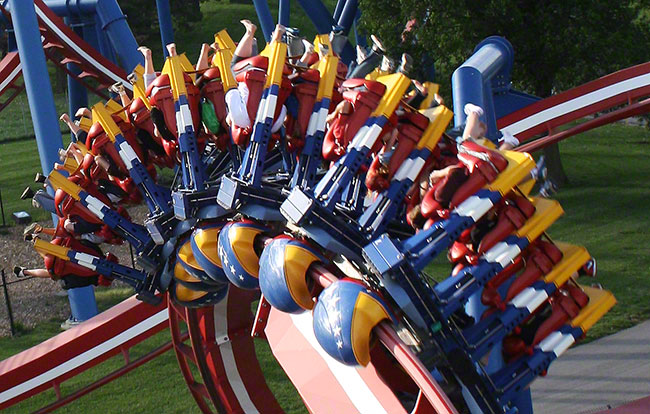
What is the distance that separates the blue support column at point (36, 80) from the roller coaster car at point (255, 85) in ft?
22.0

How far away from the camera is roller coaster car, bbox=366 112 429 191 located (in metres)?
5.30

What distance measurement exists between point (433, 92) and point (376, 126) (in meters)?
0.71

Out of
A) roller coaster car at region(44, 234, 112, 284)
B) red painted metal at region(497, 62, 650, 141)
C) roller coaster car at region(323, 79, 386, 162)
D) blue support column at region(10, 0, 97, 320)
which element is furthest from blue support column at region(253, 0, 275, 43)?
roller coaster car at region(323, 79, 386, 162)

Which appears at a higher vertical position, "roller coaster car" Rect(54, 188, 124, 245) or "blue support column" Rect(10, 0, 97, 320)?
"roller coaster car" Rect(54, 188, 124, 245)

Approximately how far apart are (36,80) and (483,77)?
6663mm

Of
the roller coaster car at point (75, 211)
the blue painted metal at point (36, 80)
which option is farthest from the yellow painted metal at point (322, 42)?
the blue painted metal at point (36, 80)

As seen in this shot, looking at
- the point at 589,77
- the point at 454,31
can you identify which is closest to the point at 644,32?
the point at 589,77

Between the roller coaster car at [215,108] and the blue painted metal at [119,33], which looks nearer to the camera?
the roller coaster car at [215,108]

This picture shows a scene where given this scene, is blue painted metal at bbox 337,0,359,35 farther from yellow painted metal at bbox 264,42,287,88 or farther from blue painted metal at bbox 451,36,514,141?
yellow painted metal at bbox 264,42,287,88

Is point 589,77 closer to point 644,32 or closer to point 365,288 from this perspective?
point 644,32

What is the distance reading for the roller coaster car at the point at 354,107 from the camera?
212 inches

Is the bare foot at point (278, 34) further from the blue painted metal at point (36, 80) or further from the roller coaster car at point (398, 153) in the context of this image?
the blue painted metal at point (36, 80)

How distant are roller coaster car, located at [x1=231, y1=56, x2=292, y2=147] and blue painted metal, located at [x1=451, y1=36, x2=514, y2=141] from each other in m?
1.56

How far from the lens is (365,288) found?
509cm
